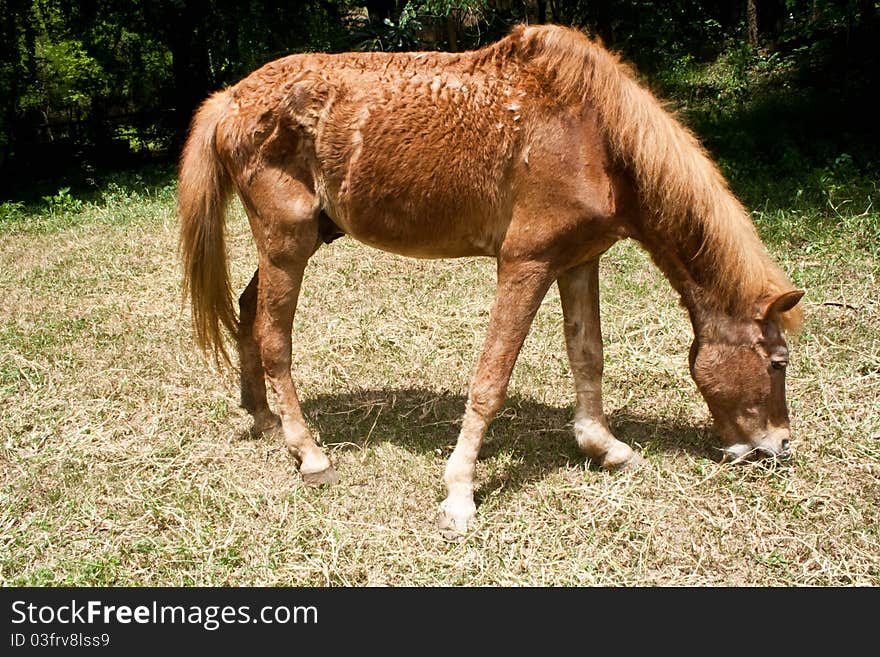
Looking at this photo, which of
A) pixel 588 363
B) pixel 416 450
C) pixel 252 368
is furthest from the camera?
pixel 252 368

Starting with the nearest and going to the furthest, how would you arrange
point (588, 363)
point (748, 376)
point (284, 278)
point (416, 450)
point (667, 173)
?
point (667, 173) < point (748, 376) < point (284, 278) < point (588, 363) < point (416, 450)

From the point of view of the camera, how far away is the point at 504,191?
3.64 metres

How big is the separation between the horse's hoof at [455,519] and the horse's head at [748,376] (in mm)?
1352

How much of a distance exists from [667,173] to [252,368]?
8.57 feet

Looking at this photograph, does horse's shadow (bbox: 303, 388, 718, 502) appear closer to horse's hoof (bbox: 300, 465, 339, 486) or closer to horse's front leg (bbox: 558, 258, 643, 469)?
horse's front leg (bbox: 558, 258, 643, 469)

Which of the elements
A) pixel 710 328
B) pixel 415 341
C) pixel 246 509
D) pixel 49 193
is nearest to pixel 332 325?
pixel 415 341

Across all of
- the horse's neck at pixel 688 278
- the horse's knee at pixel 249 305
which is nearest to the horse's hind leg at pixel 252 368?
the horse's knee at pixel 249 305

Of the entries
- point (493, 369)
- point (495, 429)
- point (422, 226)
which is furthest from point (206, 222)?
point (495, 429)

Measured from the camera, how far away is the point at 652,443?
14.1ft

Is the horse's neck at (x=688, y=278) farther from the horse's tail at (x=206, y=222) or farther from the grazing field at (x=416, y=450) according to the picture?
the horse's tail at (x=206, y=222)

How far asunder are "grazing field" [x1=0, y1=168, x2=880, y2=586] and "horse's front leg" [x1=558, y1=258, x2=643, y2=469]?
13 cm

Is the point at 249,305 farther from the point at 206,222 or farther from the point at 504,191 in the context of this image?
the point at 504,191

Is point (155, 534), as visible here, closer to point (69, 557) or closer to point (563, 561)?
point (69, 557)

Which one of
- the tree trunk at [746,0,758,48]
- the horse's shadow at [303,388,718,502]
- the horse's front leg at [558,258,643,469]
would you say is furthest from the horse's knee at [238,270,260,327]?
the tree trunk at [746,0,758,48]
